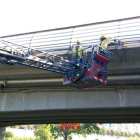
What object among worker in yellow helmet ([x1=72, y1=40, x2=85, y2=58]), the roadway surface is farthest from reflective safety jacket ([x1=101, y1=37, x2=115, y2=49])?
worker in yellow helmet ([x1=72, y1=40, x2=85, y2=58])

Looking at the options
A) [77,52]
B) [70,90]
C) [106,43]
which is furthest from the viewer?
[70,90]

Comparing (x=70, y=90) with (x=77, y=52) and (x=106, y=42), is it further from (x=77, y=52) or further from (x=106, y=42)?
(x=106, y=42)

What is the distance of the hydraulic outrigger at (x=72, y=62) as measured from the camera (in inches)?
331

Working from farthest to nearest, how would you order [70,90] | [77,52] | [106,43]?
[70,90] < [77,52] < [106,43]

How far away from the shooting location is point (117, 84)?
412 inches

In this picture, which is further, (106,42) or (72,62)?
(72,62)

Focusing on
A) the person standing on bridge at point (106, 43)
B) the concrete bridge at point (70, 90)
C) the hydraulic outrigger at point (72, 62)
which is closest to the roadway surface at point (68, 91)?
the concrete bridge at point (70, 90)

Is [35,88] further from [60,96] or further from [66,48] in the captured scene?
[66,48]

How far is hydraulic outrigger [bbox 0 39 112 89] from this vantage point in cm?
841

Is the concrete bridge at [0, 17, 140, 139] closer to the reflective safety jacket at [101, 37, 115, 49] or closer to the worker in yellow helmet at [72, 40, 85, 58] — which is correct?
the reflective safety jacket at [101, 37, 115, 49]

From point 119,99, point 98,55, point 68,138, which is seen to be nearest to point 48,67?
point 98,55

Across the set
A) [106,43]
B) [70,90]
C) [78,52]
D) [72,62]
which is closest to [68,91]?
[70,90]

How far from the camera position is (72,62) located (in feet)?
30.0

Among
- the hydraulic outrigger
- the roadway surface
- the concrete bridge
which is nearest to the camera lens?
the hydraulic outrigger
